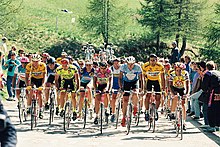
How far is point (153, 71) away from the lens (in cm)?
1408

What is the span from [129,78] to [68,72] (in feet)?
6.24

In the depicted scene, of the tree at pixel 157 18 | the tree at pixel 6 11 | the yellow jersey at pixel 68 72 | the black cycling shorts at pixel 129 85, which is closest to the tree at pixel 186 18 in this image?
the tree at pixel 157 18

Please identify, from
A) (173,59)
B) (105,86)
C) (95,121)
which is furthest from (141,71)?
(173,59)

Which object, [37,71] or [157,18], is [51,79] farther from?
[157,18]

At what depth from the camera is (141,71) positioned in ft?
45.2

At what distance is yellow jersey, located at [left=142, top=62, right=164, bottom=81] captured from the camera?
45.9 feet

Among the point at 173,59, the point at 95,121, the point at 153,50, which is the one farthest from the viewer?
the point at 153,50

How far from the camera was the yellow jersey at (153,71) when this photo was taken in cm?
1398

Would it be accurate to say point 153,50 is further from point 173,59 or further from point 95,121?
point 95,121

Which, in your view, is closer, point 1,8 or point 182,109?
point 182,109

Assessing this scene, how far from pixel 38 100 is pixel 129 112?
3.10 metres

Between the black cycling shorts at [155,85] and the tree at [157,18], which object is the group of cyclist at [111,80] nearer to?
the black cycling shorts at [155,85]

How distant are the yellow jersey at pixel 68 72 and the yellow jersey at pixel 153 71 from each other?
7.18 feet

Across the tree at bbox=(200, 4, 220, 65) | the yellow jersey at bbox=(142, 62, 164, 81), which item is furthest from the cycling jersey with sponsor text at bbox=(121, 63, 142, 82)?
the tree at bbox=(200, 4, 220, 65)
